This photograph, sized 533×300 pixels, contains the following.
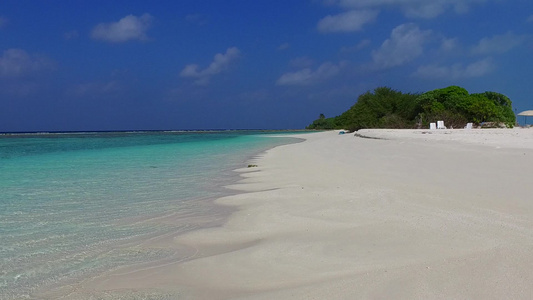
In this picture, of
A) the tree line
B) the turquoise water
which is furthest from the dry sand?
the tree line

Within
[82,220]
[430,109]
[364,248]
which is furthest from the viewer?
[430,109]

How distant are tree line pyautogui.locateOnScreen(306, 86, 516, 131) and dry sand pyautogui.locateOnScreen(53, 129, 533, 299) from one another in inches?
1173

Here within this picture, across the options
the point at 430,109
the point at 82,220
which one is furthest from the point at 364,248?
the point at 430,109

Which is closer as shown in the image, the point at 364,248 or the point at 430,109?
the point at 364,248

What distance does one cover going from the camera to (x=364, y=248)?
3062 millimetres

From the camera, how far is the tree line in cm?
3338

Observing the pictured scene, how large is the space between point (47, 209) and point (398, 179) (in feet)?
17.3

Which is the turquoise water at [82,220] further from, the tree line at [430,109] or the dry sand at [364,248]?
the tree line at [430,109]

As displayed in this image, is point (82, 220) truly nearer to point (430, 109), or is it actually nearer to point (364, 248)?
point (364, 248)

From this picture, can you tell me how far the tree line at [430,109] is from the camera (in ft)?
109

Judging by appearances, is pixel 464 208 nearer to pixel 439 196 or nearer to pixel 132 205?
pixel 439 196

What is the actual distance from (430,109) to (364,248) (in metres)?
37.6

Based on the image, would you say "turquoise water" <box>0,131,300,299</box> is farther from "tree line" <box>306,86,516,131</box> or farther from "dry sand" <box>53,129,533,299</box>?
"tree line" <box>306,86,516,131</box>

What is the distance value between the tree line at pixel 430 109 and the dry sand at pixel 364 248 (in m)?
29.8
